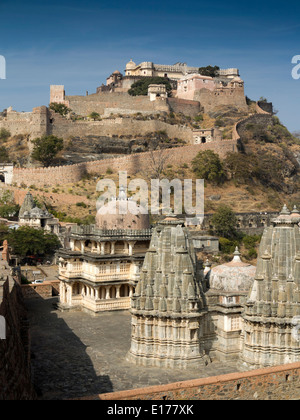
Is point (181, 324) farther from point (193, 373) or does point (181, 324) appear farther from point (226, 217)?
point (226, 217)

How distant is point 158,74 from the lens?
91.1 metres

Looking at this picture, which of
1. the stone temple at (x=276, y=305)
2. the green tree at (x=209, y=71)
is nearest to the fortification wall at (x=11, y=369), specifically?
the stone temple at (x=276, y=305)

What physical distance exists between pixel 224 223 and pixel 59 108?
35512 mm

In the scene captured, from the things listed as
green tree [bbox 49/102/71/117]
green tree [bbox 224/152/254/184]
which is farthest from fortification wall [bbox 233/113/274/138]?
green tree [bbox 49/102/71/117]

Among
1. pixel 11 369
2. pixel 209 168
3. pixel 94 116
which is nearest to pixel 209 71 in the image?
pixel 94 116

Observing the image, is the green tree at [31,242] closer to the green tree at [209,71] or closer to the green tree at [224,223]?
the green tree at [224,223]

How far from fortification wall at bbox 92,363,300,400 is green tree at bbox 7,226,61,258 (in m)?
27.9

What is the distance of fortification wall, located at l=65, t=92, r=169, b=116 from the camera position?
78375mm

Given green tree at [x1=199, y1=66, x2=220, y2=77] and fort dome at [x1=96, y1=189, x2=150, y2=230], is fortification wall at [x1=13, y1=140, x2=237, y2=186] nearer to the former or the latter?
green tree at [x1=199, y1=66, x2=220, y2=77]

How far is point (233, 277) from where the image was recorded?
18391 mm

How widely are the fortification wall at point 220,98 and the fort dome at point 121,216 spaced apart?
5661 centimetres
